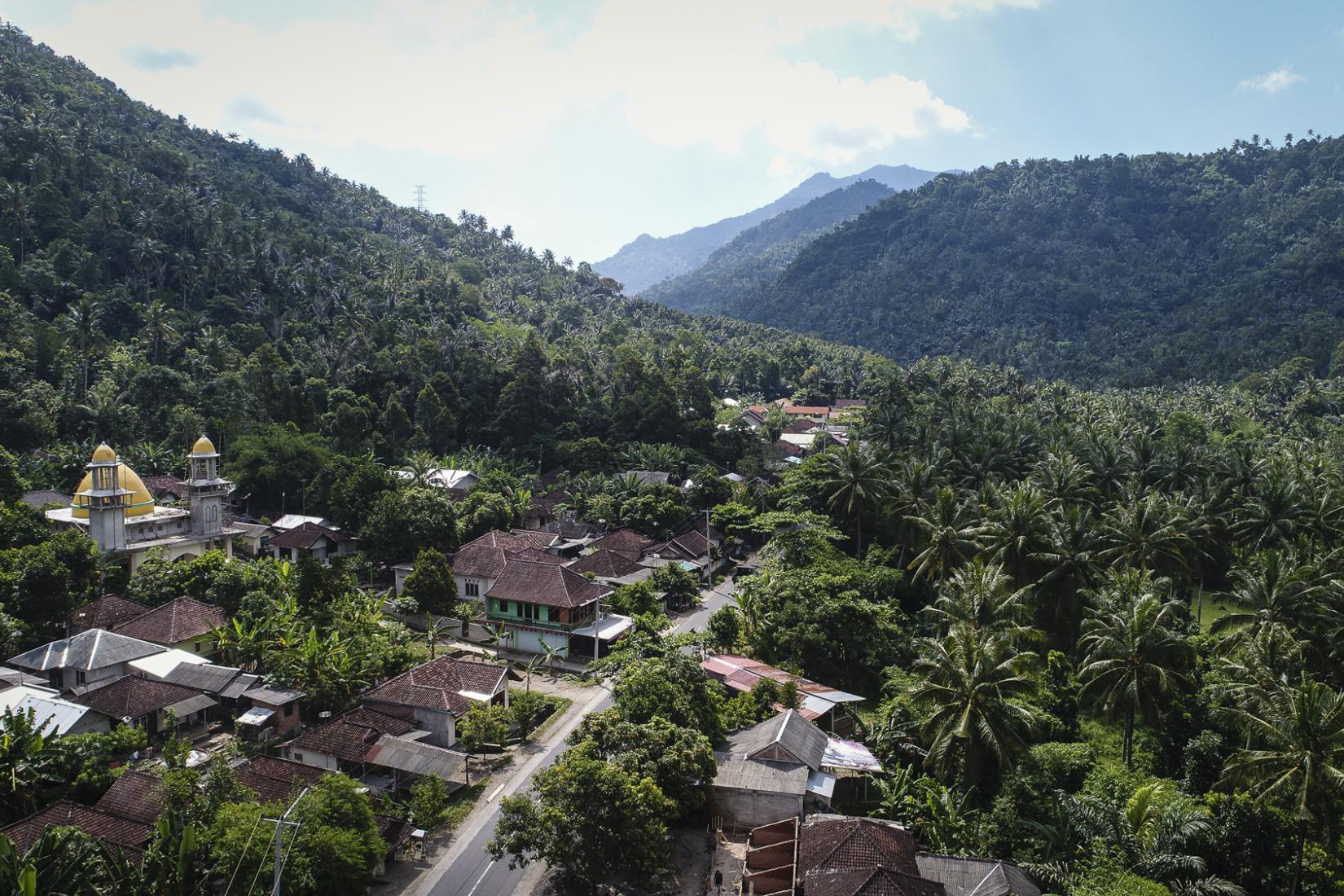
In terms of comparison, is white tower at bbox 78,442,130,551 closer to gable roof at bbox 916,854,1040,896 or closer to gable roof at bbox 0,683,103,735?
gable roof at bbox 0,683,103,735

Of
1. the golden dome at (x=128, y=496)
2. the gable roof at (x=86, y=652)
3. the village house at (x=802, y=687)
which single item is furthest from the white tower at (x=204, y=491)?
the village house at (x=802, y=687)

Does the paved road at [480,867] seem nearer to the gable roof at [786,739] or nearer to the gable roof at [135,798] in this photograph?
the gable roof at [786,739]

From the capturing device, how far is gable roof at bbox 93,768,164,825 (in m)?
23.0

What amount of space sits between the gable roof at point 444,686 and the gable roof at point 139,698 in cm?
582

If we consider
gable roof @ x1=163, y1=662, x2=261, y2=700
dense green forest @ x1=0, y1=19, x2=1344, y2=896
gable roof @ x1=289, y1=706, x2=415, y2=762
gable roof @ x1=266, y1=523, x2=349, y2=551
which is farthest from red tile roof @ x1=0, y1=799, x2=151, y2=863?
gable roof @ x1=266, y1=523, x2=349, y2=551

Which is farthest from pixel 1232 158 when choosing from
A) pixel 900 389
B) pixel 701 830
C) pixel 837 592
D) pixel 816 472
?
pixel 701 830

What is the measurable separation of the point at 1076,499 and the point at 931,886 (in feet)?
92.8

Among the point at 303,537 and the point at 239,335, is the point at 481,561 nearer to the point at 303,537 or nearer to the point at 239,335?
the point at 303,537

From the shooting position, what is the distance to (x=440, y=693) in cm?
3125

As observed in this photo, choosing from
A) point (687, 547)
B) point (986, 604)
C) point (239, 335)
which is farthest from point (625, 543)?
point (239, 335)

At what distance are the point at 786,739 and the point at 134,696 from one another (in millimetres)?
22147

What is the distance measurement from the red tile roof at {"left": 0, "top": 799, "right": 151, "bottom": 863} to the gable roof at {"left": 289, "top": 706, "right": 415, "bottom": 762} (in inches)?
238

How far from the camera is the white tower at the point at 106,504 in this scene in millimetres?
40719

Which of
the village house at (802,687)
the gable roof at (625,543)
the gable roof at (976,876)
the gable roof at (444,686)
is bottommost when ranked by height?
the gable roof at (976,876)
